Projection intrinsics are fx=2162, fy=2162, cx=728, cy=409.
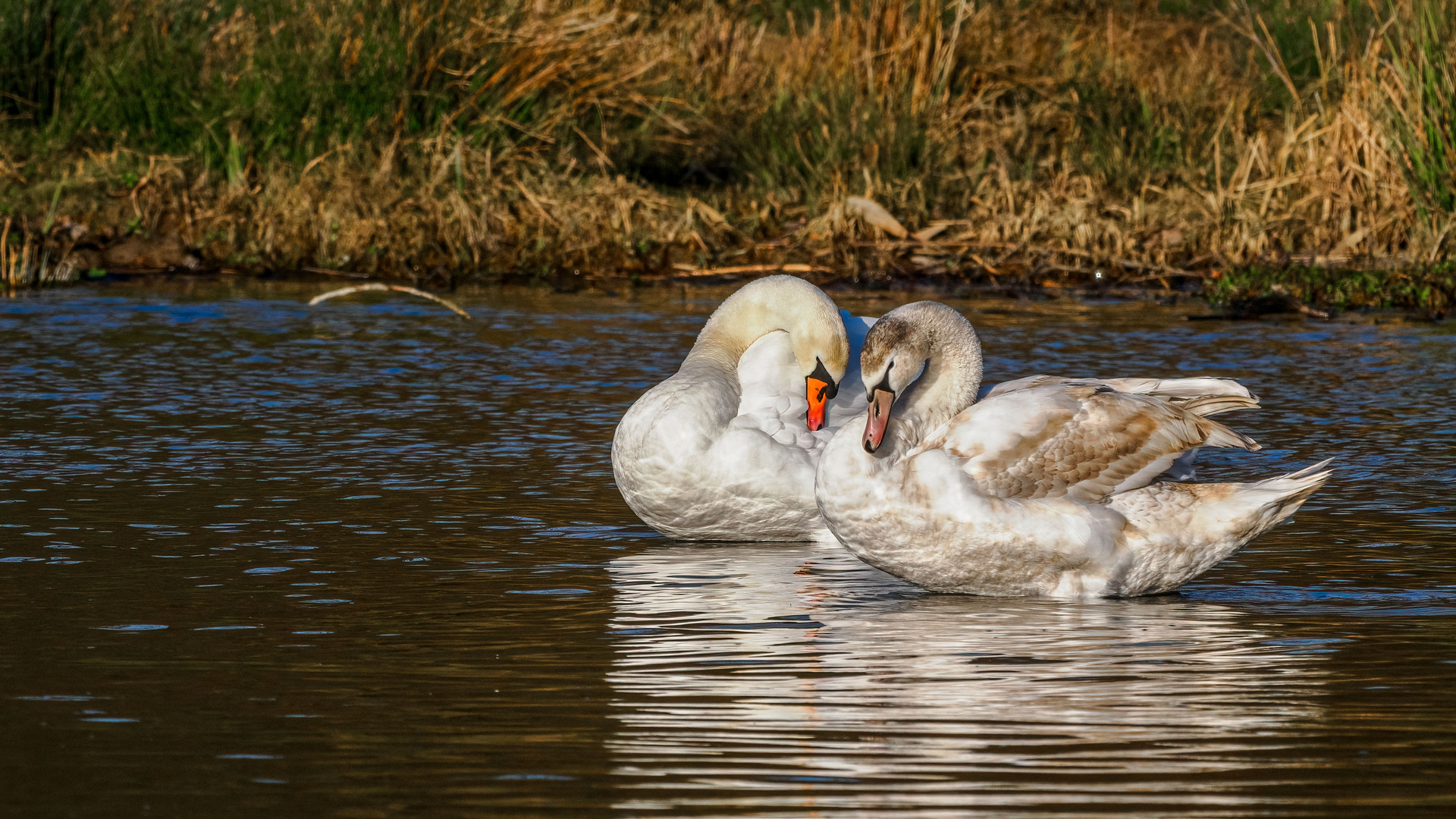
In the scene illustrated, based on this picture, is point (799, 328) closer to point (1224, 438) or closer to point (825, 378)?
point (825, 378)

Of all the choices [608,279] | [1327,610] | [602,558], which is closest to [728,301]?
[602,558]

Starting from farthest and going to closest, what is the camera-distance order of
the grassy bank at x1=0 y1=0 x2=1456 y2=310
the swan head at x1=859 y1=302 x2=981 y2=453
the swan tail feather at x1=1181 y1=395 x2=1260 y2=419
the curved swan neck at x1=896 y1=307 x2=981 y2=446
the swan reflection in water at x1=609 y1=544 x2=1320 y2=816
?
the grassy bank at x1=0 y1=0 x2=1456 y2=310, the swan tail feather at x1=1181 y1=395 x2=1260 y2=419, the curved swan neck at x1=896 y1=307 x2=981 y2=446, the swan head at x1=859 y1=302 x2=981 y2=453, the swan reflection in water at x1=609 y1=544 x2=1320 y2=816

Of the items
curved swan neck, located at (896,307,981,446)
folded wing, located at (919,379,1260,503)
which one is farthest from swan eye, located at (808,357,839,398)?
folded wing, located at (919,379,1260,503)

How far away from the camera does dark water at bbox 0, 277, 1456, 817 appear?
4070mm

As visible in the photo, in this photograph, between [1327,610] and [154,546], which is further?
[154,546]

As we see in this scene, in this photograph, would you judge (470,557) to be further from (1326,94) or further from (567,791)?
(1326,94)

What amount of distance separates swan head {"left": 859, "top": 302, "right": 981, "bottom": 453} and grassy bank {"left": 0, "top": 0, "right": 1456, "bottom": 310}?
809 centimetres

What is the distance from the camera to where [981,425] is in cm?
582

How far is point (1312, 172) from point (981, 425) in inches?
410

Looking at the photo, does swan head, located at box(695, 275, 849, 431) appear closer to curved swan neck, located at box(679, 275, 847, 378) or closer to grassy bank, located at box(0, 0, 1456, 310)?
curved swan neck, located at box(679, 275, 847, 378)

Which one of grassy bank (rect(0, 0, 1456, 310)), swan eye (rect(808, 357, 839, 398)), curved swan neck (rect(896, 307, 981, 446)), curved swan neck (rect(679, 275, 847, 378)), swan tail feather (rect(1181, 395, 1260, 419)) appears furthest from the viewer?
grassy bank (rect(0, 0, 1456, 310))

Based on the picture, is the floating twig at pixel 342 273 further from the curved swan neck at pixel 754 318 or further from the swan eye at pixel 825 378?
the swan eye at pixel 825 378

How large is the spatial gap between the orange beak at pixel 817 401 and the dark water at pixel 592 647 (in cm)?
42

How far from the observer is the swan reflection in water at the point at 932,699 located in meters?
4.03
